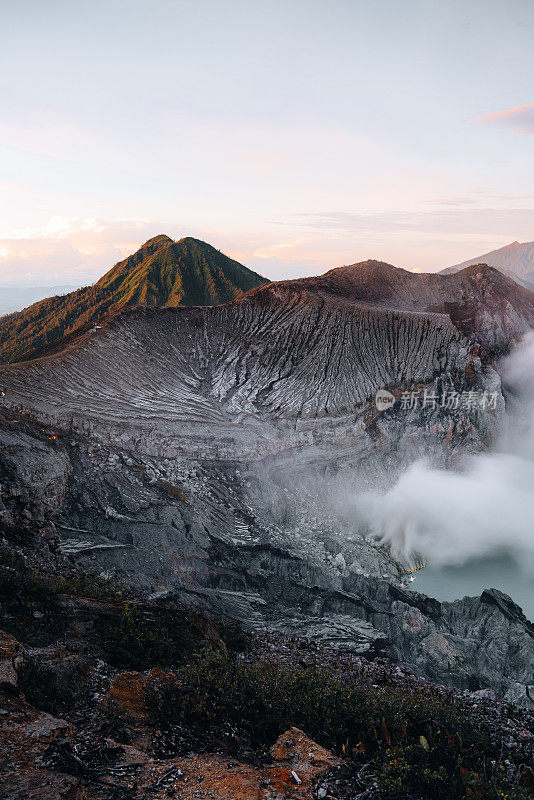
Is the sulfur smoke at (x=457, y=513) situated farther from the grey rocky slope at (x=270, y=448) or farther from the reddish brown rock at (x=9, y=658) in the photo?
the reddish brown rock at (x=9, y=658)

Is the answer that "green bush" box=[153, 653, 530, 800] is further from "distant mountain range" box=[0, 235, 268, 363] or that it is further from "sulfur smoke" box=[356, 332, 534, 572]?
"distant mountain range" box=[0, 235, 268, 363]

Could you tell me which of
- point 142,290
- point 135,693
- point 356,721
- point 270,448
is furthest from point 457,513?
point 142,290

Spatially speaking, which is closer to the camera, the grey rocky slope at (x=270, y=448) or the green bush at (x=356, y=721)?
the green bush at (x=356, y=721)

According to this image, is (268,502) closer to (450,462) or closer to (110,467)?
(110,467)

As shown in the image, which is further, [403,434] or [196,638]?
[403,434]

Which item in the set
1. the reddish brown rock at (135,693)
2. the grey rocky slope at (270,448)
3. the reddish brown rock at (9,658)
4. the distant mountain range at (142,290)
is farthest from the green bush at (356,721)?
the distant mountain range at (142,290)

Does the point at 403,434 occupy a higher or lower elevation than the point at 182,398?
lower

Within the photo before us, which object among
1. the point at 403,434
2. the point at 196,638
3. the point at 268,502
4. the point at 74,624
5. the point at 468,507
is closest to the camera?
the point at 74,624

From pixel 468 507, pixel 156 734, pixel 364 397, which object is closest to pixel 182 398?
pixel 364 397
